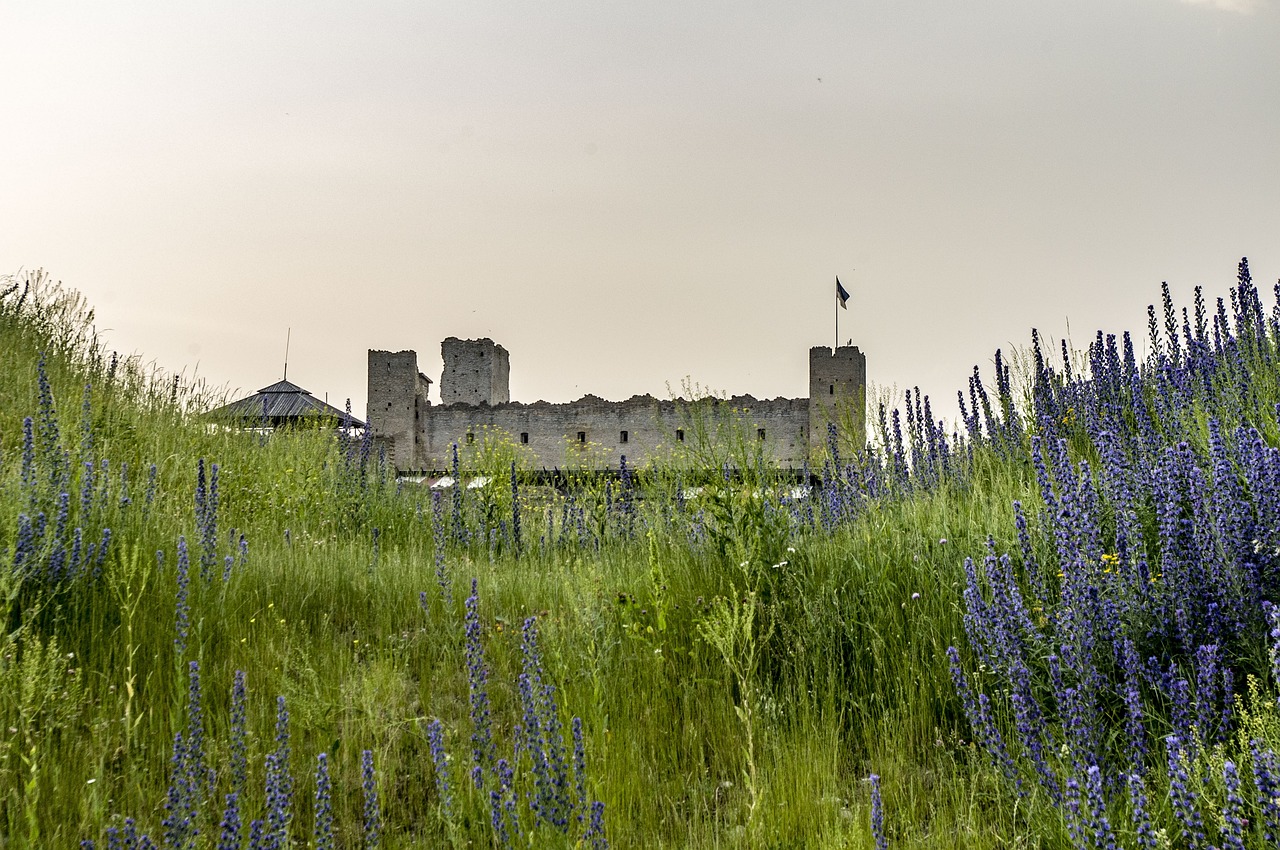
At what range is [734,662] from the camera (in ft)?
8.16

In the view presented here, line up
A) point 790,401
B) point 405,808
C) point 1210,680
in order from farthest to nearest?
point 790,401
point 405,808
point 1210,680

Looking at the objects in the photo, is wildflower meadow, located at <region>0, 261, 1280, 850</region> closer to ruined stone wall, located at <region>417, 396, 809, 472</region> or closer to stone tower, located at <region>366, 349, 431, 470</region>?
ruined stone wall, located at <region>417, 396, 809, 472</region>

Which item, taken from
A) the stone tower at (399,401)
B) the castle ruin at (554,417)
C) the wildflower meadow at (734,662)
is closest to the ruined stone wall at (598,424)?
the castle ruin at (554,417)

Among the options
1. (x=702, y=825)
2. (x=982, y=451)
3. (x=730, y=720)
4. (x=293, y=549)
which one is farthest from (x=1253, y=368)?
(x=293, y=549)

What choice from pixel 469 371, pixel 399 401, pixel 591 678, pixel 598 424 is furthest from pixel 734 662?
pixel 469 371

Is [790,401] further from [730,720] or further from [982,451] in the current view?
[730,720]

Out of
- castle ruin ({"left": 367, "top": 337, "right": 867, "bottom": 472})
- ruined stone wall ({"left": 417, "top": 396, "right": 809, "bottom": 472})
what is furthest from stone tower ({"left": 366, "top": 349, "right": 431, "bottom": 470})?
ruined stone wall ({"left": 417, "top": 396, "right": 809, "bottom": 472})

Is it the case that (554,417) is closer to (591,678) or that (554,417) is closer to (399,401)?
(399,401)

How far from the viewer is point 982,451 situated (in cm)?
534

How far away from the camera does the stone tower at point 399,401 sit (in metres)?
34.0

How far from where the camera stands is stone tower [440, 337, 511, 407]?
36438 mm

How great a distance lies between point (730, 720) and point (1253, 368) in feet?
11.9

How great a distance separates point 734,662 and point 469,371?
3509 centimetres

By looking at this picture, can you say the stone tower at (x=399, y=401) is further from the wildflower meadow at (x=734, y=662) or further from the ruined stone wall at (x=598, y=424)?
the wildflower meadow at (x=734, y=662)
